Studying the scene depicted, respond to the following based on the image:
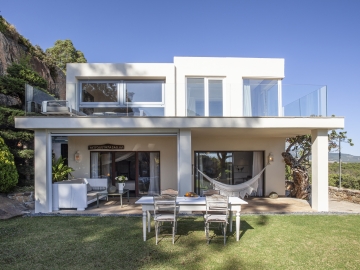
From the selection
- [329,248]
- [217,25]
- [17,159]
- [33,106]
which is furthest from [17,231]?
[217,25]

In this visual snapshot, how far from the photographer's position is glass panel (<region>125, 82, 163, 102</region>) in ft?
28.8

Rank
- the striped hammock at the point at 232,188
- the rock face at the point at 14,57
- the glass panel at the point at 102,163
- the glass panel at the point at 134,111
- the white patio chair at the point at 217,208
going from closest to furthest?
the white patio chair at the point at 217,208 → the glass panel at the point at 134,111 → the striped hammock at the point at 232,188 → the glass panel at the point at 102,163 → the rock face at the point at 14,57

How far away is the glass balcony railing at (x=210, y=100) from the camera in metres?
7.66

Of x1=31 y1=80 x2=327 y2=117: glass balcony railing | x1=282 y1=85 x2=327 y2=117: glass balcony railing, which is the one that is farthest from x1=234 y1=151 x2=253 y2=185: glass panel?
x1=282 y1=85 x2=327 y2=117: glass balcony railing

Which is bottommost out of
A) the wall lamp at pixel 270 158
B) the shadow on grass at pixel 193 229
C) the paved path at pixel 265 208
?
the paved path at pixel 265 208

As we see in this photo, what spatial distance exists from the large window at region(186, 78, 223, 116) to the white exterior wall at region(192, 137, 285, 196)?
2.21m

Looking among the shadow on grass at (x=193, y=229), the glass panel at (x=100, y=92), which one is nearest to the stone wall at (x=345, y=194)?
the shadow on grass at (x=193, y=229)

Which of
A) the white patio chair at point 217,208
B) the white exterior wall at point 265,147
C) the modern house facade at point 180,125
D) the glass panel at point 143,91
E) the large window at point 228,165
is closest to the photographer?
the white patio chair at point 217,208

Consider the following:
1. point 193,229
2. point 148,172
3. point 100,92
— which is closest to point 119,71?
point 100,92

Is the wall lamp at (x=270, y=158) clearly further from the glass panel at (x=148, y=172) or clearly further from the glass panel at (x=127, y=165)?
the glass panel at (x=127, y=165)

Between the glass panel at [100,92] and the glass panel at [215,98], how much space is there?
3469 millimetres

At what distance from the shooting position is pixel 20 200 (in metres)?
8.04

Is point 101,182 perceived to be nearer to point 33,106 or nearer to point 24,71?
point 33,106

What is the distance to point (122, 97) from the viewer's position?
9156 mm
